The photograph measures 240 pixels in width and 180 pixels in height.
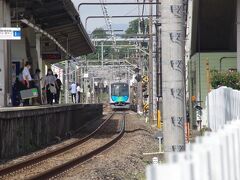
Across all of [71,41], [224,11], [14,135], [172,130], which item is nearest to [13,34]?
[14,135]

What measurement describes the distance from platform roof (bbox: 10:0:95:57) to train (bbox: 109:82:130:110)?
1327 inches

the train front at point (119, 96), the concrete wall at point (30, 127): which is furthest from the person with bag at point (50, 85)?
the train front at point (119, 96)

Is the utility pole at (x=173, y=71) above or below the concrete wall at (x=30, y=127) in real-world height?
above

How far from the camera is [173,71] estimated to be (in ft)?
28.3

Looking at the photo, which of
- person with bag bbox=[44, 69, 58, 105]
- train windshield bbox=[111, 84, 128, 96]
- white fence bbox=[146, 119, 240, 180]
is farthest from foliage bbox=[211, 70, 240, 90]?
train windshield bbox=[111, 84, 128, 96]

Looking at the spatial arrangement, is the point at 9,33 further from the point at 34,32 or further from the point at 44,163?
the point at 34,32

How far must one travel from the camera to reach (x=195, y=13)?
103 feet

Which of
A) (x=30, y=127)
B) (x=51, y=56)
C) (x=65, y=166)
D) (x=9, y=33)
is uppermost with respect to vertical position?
(x=51, y=56)

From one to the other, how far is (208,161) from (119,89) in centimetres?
6892

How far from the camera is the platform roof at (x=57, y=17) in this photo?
23.4m

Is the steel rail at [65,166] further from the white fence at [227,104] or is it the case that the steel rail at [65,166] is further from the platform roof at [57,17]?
the platform roof at [57,17]

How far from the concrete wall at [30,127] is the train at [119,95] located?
4360 centimetres

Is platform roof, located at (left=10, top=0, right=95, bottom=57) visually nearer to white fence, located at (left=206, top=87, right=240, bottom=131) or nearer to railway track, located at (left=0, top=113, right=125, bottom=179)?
railway track, located at (left=0, top=113, right=125, bottom=179)

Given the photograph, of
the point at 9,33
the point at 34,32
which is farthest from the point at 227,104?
the point at 34,32
